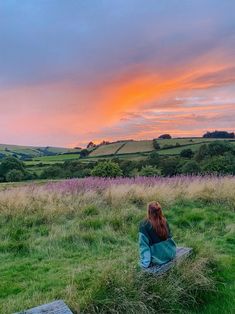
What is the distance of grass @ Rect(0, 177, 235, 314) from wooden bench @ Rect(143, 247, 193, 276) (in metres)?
0.14

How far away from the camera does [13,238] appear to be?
917cm

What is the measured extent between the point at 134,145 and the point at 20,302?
57.9 metres

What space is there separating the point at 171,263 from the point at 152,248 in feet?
1.20

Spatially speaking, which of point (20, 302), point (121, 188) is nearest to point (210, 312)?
point (20, 302)

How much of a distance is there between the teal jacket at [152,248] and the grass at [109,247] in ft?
0.87

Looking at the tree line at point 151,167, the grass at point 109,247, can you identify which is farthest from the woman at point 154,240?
the tree line at point 151,167

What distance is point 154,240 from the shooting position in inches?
236

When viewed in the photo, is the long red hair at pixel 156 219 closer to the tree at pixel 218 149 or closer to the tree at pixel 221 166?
the tree at pixel 221 166

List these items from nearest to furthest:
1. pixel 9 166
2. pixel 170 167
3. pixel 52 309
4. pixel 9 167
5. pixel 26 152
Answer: pixel 52 309 < pixel 170 167 < pixel 9 167 < pixel 9 166 < pixel 26 152

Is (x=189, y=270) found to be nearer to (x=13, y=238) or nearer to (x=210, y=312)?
(x=210, y=312)

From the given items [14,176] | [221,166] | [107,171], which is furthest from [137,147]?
[107,171]

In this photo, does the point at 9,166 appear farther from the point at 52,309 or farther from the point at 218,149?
the point at 52,309

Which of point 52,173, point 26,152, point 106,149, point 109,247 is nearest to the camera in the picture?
point 109,247

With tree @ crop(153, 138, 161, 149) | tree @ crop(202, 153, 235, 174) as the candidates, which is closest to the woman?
tree @ crop(202, 153, 235, 174)
